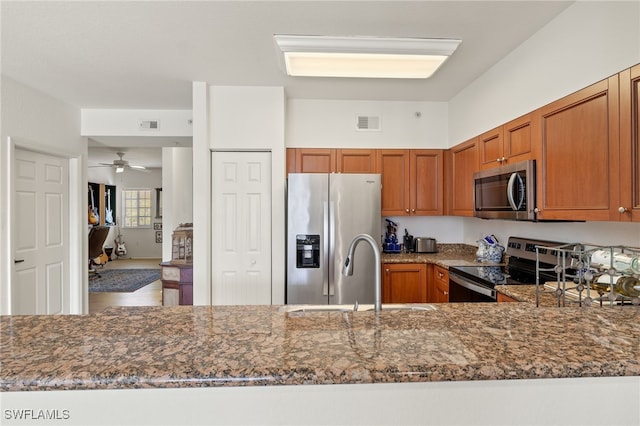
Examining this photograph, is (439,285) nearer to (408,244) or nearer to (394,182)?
(408,244)

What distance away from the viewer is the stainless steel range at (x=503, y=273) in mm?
2434

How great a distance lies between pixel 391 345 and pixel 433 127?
3.39m

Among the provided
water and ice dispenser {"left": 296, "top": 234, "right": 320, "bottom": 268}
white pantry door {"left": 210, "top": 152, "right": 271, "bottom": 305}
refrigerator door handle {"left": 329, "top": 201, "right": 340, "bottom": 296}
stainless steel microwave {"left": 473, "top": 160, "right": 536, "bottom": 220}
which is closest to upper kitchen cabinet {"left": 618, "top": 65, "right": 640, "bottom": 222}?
stainless steel microwave {"left": 473, "top": 160, "right": 536, "bottom": 220}

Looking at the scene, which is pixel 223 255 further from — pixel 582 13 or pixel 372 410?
pixel 582 13

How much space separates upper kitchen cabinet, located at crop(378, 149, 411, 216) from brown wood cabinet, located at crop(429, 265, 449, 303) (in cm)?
72

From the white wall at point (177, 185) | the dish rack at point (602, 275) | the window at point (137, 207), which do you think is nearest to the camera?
the dish rack at point (602, 275)

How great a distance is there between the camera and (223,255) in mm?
3400

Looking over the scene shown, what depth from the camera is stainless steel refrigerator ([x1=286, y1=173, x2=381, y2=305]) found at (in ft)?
10.5

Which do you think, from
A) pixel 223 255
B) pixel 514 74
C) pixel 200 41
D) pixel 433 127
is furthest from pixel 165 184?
pixel 514 74

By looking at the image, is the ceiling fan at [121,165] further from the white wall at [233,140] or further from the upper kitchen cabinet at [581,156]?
the upper kitchen cabinet at [581,156]

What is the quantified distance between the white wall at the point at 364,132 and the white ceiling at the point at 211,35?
0.45 metres

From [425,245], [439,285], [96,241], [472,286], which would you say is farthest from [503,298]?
[96,241]

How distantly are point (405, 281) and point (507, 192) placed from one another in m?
1.32

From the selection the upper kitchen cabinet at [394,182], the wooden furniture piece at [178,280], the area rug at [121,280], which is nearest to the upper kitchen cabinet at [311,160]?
the upper kitchen cabinet at [394,182]
